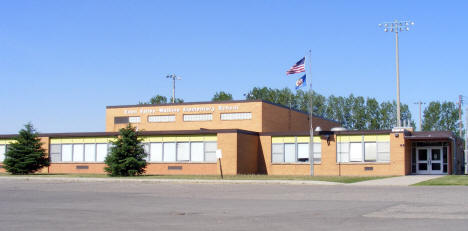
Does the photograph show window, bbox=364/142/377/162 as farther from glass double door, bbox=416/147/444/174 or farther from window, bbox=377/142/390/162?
glass double door, bbox=416/147/444/174

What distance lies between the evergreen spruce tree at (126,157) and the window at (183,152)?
5219mm

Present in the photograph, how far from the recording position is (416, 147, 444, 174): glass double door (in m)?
40.8

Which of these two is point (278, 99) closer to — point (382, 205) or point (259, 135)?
point (259, 135)

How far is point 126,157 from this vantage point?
36.5 metres

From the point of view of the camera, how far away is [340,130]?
40.2m

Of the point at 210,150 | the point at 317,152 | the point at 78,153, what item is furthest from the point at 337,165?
the point at 78,153

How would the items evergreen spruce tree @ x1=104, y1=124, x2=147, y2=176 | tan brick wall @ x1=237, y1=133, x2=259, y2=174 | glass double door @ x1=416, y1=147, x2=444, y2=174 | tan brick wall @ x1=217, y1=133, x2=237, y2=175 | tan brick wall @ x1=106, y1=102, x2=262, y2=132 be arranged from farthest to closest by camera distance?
tan brick wall @ x1=106, y1=102, x2=262, y2=132 < glass double door @ x1=416, y1=147, x2=444, y2=174 < tan brick wall @ x1=237, y1=133, x2=259, y2=174 < tan brick wall @ x1=217, y1=133, x2=237, y2=175 < evergreen spruce tree @ x1=104, y1=124, x2=147, y2=176

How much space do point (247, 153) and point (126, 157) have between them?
31.2 feet

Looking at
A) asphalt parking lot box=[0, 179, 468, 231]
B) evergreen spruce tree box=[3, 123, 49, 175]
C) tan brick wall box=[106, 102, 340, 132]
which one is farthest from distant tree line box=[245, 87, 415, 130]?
asphalt parking lot box=[0, 179, 468, 231]

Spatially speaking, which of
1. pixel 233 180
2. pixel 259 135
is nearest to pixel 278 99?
pixel 259 135

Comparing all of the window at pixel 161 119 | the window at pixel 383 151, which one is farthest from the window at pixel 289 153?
the window at pixel 161 119

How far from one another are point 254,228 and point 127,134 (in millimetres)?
26640

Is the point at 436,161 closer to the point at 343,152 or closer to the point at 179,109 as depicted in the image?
the point at 343,152

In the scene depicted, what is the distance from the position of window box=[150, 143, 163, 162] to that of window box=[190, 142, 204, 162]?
279 cm
